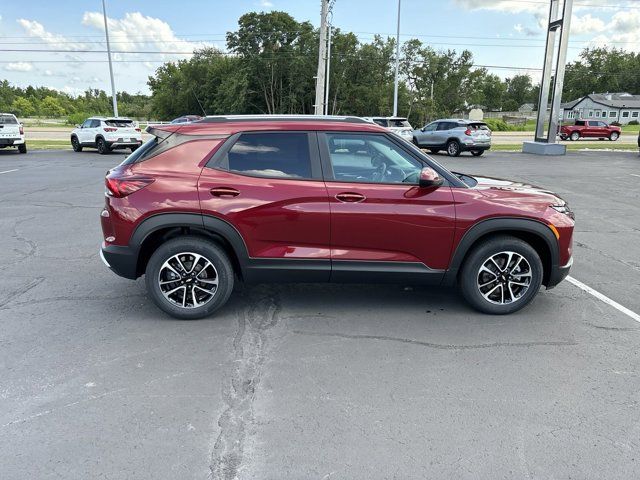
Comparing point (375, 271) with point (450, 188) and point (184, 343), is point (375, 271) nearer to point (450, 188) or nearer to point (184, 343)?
point (450, 188)

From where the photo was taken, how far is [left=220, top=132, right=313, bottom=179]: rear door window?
424 cm

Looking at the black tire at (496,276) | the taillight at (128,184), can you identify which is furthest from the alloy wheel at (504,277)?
the taillight at (128,184)

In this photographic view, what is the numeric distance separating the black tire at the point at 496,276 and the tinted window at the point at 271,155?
168 centimetres

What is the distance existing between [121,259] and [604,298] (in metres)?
4.73

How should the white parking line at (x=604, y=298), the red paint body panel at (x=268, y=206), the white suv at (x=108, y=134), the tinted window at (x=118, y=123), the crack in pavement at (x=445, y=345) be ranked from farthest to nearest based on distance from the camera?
1. the tinted window at (x=118, y=123)
2. the white suv at (x=108, y=134)
3. the white parking line at (x=604, y=298)
4. the red paint body panel at (x=268, y=206)
5. the crack in pavement at (x=445, y=345)

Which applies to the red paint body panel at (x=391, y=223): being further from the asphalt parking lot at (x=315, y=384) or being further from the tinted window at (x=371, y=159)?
the asphalt parking lot at (x=315, y=384)

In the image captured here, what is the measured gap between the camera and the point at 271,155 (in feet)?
14.0

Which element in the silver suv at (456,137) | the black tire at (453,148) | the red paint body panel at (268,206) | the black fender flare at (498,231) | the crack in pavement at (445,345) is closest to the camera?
the crack in pavement at (445,345)

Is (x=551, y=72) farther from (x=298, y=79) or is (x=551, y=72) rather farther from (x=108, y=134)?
(x=298, y=79)

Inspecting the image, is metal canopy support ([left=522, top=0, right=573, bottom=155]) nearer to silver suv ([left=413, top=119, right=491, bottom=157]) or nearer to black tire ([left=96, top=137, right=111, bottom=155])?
silver suv ([left=413, top=119, right=491, bottom=157])

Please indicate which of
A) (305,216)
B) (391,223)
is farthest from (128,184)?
(391,223)

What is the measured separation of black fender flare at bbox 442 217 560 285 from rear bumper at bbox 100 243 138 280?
277cm

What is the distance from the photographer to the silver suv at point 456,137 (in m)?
22.0

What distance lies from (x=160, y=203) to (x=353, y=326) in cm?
196
